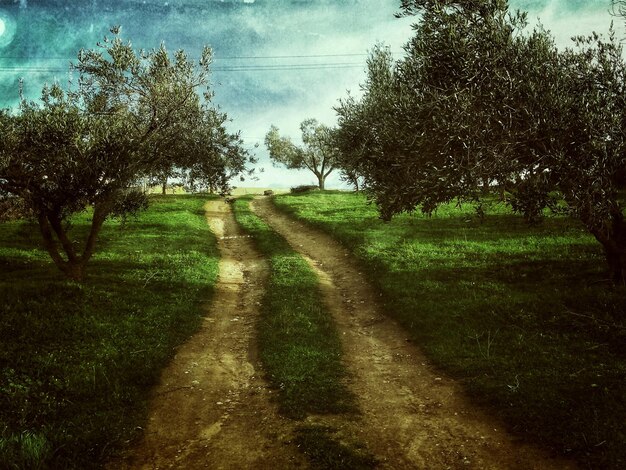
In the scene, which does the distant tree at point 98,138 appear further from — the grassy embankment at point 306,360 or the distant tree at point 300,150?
the distant tree at point 300,150

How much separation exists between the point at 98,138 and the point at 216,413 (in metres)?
11.0

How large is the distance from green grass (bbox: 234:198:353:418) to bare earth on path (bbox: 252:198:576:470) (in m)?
0.52

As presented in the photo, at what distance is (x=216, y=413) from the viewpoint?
31.3 feet

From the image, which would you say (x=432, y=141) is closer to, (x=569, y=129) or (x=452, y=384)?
(x=569, y=129)

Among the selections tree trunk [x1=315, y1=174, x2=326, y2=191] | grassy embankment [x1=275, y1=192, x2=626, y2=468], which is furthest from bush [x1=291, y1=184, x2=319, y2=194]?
grassy embankment [x1=275, y1=192, x2=626, y2=468]

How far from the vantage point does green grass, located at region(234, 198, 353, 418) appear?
32.2ft

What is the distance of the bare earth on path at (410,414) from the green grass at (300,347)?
52cm

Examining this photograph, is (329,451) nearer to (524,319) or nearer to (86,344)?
(86,344)

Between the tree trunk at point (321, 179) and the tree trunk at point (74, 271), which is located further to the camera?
the tree trunk at point (321, 179)

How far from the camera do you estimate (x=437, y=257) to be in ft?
73.0

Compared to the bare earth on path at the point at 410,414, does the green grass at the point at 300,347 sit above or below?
above

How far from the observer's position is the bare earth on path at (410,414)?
7.62 m

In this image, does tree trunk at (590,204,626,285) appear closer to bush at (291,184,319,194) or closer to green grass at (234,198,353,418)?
green grass at (234,198,353,418)

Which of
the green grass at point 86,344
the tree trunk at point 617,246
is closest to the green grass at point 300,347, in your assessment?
the green grass at point 86,344
